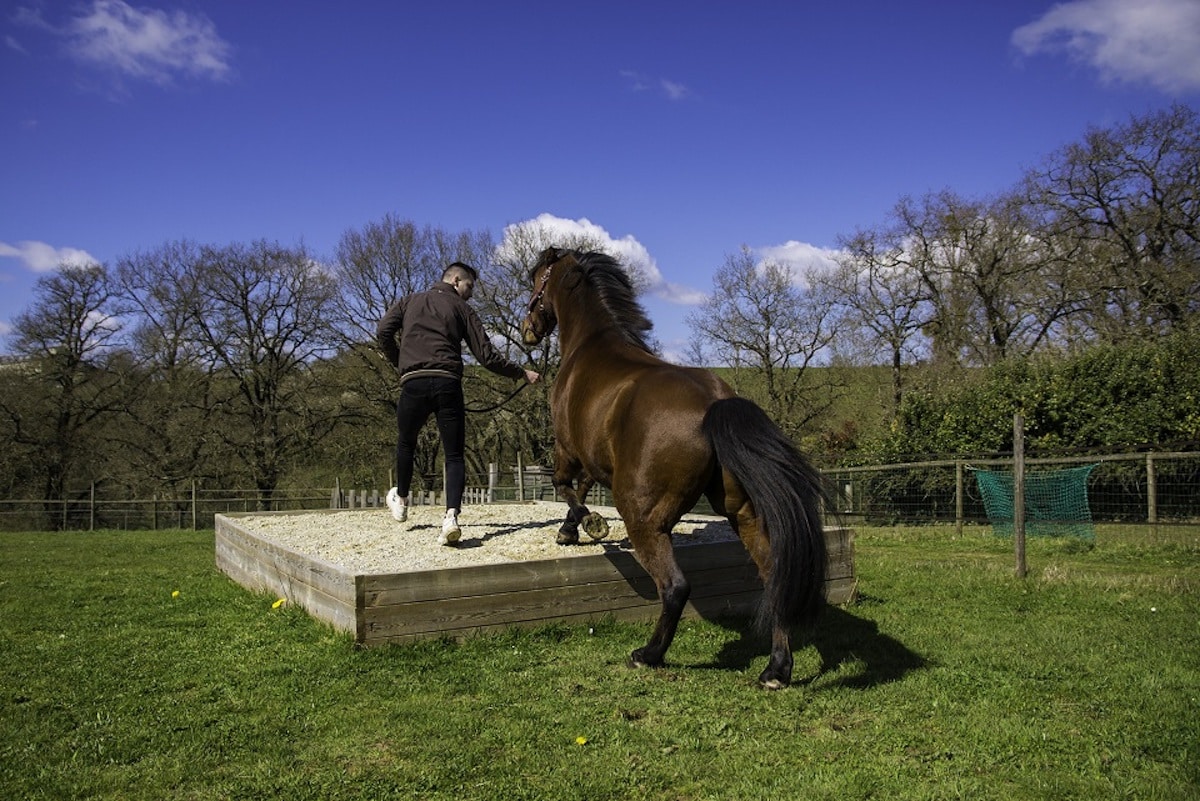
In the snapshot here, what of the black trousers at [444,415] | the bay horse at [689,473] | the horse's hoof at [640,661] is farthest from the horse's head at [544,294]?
the horse's hoof at [640,661]

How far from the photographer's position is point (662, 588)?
14.6 ft

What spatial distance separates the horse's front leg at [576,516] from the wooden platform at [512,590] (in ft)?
0.65

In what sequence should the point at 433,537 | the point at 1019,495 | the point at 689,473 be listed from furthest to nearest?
the point at 1019,495
the point at 433,537
the point at 689,473

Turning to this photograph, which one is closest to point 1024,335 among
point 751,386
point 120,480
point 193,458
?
point 751,386

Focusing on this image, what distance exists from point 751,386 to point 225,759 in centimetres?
3532

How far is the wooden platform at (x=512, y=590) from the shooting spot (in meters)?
4.80

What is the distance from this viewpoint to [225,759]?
3.28 meters

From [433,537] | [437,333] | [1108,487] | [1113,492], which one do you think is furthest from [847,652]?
[1108,487]

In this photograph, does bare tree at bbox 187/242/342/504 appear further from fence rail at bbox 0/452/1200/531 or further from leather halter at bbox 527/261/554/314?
leather halter at bbox 527/261/554/314

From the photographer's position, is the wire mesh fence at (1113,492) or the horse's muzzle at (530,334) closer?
the horse's muzzle at (530,334)

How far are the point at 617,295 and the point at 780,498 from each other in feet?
7.58

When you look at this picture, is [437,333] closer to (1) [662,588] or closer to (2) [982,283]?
(1) [662,588]

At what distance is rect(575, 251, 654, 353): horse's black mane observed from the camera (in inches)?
226

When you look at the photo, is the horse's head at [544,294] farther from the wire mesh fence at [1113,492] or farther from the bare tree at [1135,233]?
the bare tree at [1135,233]
